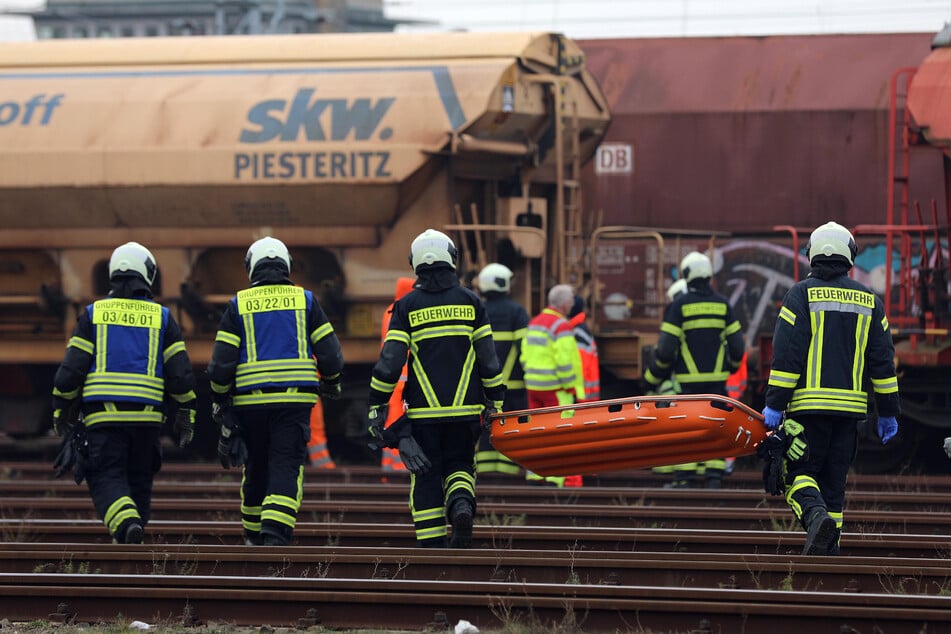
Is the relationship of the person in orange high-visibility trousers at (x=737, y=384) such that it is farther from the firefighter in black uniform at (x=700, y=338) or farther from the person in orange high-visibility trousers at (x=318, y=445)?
the person in orange high-visibility trousers at (x=318, y=445)

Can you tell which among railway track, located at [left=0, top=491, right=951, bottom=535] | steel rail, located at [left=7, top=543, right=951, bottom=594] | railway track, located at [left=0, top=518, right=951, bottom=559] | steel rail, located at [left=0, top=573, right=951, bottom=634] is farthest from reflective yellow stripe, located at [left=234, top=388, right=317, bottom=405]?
railway track, located at [left=0, top=491, right=951, bottom=535]

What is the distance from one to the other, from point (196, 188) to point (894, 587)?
7.86 metres

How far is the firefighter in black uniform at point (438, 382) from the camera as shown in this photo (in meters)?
7.57

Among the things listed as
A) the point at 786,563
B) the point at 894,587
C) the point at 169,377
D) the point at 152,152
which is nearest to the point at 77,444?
the point at 169,377

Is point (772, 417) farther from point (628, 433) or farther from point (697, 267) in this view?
point (697, 267)

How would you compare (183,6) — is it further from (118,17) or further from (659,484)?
(659,484)

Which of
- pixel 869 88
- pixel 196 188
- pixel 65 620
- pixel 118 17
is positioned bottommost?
pixel 65 620

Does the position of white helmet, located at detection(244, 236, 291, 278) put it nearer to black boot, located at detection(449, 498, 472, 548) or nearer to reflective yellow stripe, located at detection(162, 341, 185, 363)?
reflective yellow stripe, located at detection(162, 341, 185, 363)

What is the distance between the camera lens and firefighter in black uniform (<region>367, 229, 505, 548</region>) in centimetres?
757

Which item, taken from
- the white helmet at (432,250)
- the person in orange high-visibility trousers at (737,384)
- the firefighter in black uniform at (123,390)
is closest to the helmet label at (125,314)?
the firefighter in black uniform at (123,390)

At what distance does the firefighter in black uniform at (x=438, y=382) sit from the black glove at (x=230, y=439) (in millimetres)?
761

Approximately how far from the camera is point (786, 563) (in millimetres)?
Result: 6770

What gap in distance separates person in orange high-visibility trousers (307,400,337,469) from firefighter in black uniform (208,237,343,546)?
16.2 ft

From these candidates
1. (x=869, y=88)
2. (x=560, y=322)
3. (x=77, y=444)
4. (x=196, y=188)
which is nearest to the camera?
(x=77, y=444)
